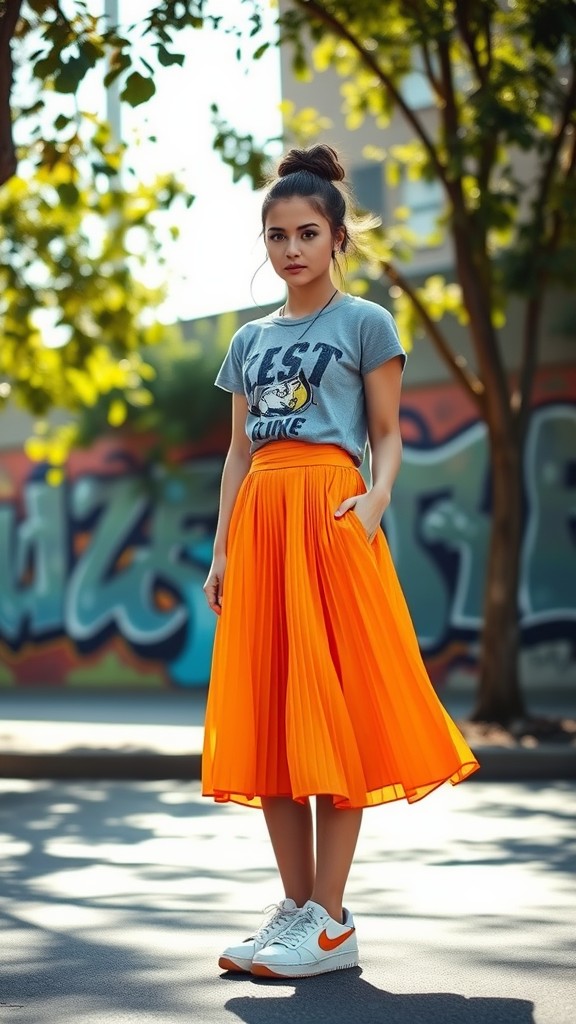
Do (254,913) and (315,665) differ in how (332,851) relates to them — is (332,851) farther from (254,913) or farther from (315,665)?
(254,913)

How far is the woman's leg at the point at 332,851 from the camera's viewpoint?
359cm

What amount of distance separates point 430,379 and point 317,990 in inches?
466

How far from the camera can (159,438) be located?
17266mm

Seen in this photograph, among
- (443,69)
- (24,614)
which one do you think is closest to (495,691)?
(443,69)

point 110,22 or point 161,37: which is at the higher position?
point 110,22

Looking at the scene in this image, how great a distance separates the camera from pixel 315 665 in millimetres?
3580

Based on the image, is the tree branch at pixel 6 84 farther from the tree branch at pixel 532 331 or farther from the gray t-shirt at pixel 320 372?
the tree branch at pixel 532 331

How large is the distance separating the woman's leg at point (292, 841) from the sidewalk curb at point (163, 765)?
5.11m

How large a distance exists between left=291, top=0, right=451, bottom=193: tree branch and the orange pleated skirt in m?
6.78

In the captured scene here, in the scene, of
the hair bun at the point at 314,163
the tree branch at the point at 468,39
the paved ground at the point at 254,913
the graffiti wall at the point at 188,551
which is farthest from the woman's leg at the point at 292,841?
the graffiti wall at the point at 188,551

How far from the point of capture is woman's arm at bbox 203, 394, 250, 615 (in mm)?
3924

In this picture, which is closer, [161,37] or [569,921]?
[569,921]

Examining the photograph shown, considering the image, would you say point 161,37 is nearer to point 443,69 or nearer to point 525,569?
point 443,69

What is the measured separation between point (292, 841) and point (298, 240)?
5.21 ft
